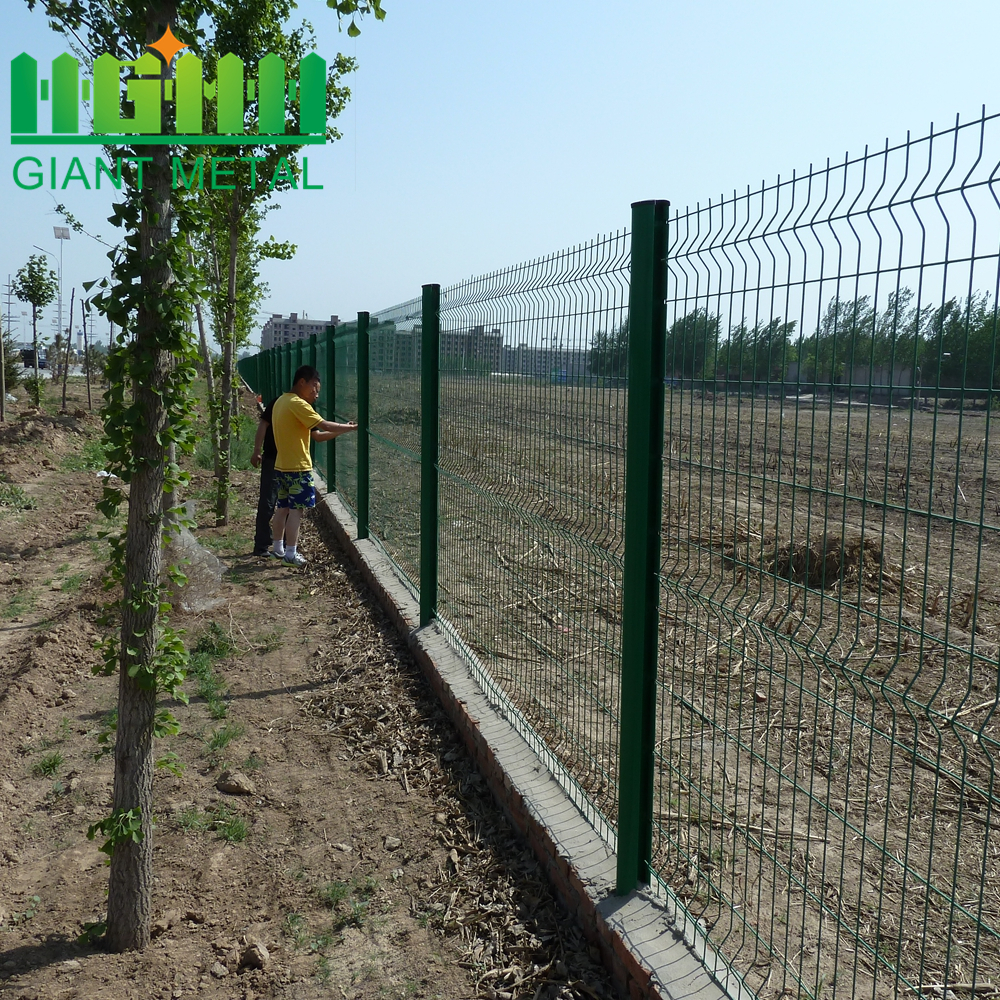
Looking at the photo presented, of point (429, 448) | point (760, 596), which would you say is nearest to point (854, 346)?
point (760, 596)

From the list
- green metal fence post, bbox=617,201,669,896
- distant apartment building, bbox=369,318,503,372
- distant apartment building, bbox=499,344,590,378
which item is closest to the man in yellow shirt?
distant apartment building, bbox=369,318,503,372

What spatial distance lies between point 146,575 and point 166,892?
1304 millimetres

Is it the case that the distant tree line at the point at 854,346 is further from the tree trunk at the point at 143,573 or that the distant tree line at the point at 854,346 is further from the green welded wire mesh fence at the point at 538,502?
the tree trunk at the point at 143,573

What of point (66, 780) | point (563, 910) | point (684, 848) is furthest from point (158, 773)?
point (684, 848)

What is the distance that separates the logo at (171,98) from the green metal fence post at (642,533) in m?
1.53

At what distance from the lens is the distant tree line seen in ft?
5.74

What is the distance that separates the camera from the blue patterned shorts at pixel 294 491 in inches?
336

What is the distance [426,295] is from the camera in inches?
227

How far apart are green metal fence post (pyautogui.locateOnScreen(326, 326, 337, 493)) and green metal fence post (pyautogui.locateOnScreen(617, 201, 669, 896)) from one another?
26.7 ft

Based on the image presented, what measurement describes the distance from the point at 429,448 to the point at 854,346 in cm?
413

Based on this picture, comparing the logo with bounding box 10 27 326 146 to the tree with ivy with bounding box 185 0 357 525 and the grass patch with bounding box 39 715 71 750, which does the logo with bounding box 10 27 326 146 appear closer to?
the tree with ivy with bounding box 185 0 357 525

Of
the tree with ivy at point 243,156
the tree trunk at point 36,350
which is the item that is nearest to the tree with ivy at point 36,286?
the tree trunk at point 36,350

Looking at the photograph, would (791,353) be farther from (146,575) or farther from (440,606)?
(440,606)

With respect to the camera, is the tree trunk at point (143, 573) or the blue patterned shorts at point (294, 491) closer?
the tree trunk at point (143, 573)
